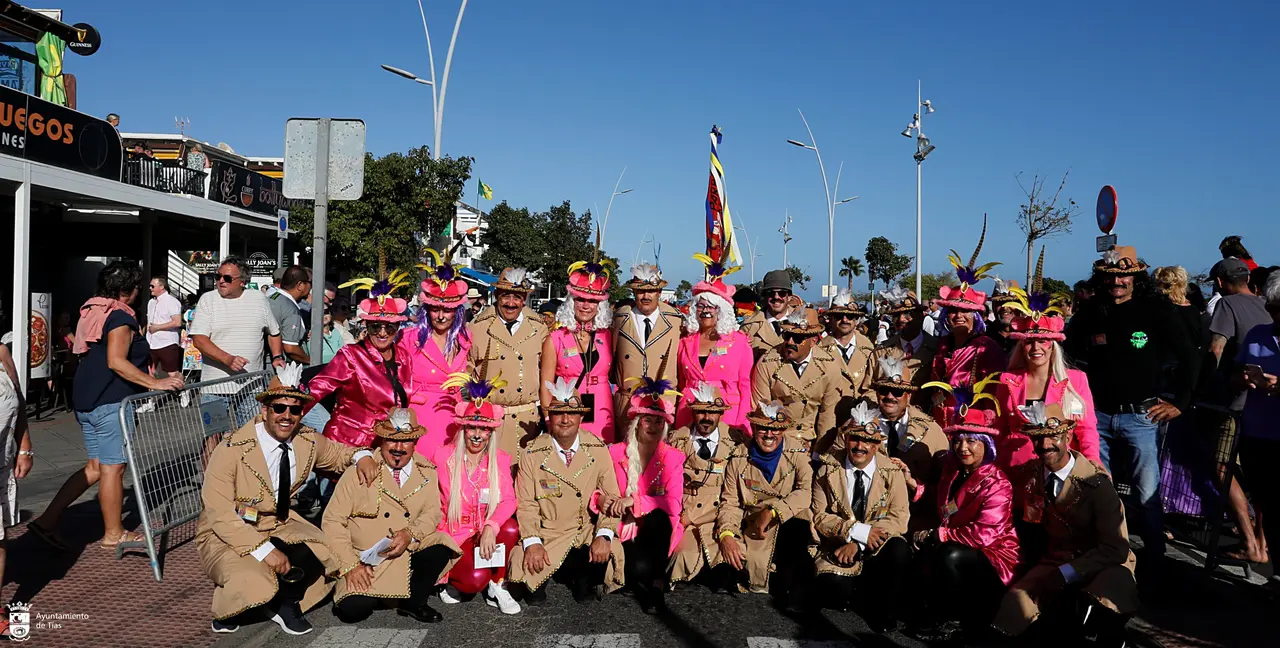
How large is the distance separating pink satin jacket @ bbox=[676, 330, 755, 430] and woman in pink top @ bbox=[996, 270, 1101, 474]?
5.88 ft

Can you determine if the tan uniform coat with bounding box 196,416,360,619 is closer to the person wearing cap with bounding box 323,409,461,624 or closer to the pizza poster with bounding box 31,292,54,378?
the person wearing cap with bounding box 323,409,461,624

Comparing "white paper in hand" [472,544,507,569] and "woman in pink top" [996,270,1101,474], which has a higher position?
"woman in pink top" [996,270,1101,474]

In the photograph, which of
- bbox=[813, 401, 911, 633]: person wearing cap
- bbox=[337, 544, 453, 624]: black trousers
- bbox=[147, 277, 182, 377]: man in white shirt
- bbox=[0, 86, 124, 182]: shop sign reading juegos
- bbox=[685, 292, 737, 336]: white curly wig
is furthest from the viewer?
bbox=[0, 86, 124, 182]: shop sign reading juegos

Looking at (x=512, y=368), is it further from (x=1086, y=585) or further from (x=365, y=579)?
(x=1086, y=585)

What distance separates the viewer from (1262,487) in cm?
481

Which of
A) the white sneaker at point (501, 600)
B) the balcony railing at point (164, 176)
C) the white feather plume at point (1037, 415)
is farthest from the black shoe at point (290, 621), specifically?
the balcony railing at point (164, 176)

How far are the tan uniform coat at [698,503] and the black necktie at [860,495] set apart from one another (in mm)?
863

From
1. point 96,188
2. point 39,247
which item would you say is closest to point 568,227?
point 39,247

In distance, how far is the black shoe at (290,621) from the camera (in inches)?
186

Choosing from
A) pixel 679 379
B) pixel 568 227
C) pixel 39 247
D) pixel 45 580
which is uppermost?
pixel 568 227

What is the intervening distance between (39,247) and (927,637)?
18.6m

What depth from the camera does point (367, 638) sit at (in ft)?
15.2

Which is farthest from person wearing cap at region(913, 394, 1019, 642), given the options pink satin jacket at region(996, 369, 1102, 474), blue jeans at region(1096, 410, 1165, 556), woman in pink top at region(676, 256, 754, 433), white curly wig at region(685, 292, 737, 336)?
white curly wig at region(685, 292, 737, 336)

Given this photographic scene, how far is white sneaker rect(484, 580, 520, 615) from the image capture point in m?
5.10
